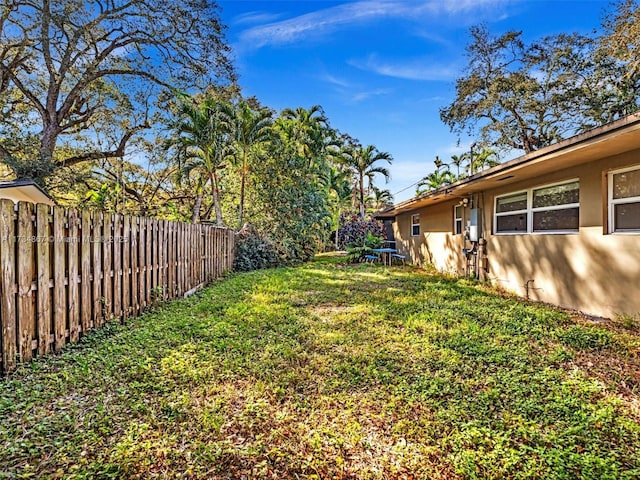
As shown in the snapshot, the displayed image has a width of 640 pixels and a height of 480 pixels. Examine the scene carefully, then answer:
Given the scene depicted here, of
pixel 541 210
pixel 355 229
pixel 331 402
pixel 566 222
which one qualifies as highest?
pixel 541 210

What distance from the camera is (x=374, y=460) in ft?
7.22

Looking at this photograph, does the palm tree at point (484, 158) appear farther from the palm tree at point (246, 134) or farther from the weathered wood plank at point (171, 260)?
the weathered wood plank at point (171, 260)

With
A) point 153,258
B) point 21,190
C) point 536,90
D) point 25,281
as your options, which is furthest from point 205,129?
point 536,90

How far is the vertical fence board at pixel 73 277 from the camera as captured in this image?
3.91 meters

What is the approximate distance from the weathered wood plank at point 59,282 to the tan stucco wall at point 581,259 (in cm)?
803

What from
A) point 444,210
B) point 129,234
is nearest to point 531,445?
point 129,234

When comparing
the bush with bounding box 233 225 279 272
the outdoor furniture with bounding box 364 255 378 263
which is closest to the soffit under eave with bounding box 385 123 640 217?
the outdoor furniture with bounding box 364 255 378 263

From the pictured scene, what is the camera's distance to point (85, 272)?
420 cm

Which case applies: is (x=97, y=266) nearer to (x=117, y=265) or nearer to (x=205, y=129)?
(x=117, y=265)

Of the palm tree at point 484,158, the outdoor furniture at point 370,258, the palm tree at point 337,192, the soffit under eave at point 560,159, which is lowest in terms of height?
the outdoor furniture at point 370,258

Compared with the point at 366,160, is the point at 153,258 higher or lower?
lower

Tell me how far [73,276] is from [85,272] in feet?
0.75

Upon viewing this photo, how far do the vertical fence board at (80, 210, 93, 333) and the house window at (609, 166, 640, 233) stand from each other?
8.11m

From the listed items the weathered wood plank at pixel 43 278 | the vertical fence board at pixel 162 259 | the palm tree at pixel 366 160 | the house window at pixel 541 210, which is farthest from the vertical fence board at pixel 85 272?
the palm tree at pixel 366 160
